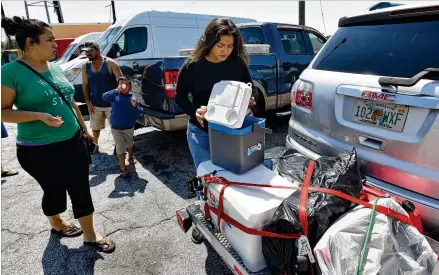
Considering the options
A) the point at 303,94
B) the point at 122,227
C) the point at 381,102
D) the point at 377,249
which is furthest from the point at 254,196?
the point at 122,227

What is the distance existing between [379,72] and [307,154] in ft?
2.51

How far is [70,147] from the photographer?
92.8 inches

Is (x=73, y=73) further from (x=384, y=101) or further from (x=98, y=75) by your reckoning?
(x=384, y=101)

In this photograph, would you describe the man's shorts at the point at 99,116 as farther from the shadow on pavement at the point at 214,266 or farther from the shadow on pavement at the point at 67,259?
the shadow on pavement at the point at 214,266

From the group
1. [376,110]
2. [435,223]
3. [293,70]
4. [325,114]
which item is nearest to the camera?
[435,223]

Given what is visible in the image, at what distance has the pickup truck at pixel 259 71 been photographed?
3930mm

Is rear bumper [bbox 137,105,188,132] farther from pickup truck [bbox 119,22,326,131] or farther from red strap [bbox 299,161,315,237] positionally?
red strap [bbox 299,161,315,237]

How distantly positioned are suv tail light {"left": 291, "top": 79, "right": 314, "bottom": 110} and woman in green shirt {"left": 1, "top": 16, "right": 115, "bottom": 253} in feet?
5.97

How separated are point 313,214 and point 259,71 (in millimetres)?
3938

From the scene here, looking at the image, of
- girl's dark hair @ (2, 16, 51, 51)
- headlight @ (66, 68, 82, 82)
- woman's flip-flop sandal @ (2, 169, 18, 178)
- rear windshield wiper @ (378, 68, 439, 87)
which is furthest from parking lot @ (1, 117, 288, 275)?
headlight @ (66, 68, 82, 82)

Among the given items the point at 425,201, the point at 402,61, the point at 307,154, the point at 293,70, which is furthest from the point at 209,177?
Result: the point at 293,70

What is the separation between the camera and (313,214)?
1397 mm

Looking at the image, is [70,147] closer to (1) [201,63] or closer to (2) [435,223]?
(1) [201,63]

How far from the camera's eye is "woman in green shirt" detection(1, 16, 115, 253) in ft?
6.68
